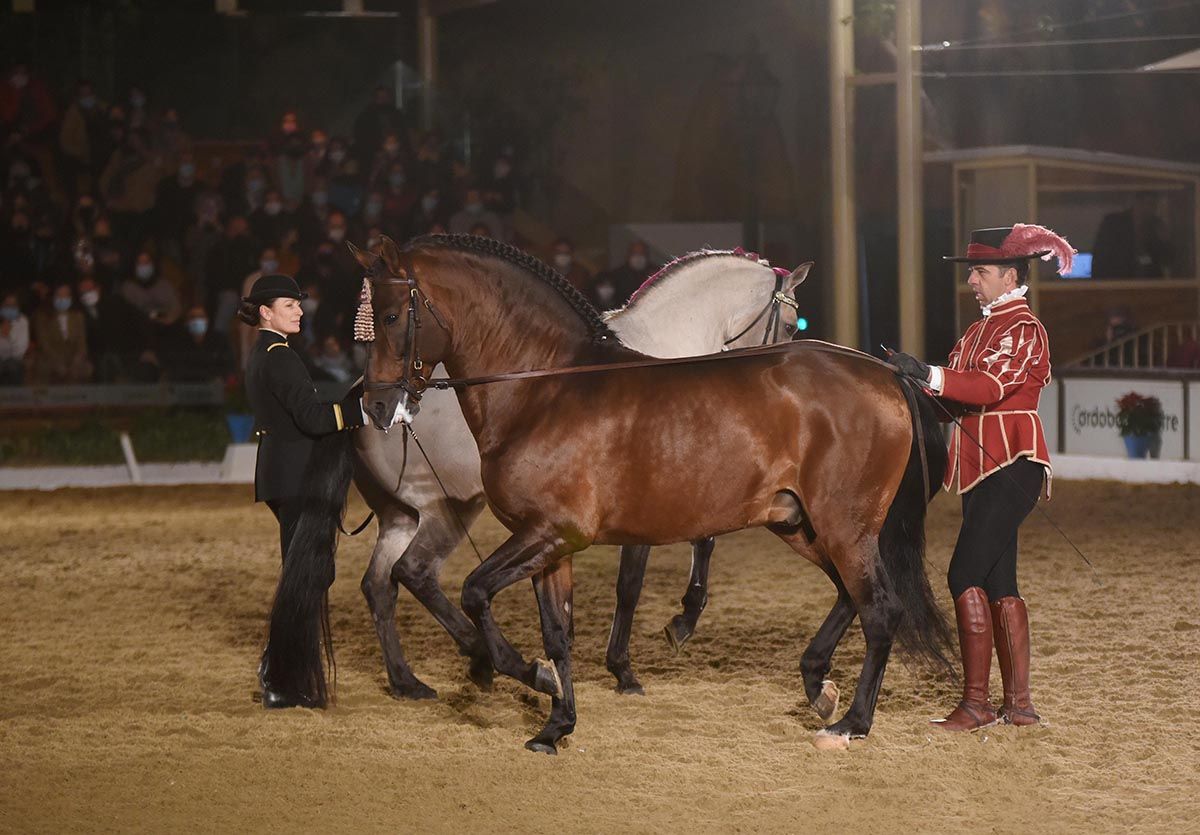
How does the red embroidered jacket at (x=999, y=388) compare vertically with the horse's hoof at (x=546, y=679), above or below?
above

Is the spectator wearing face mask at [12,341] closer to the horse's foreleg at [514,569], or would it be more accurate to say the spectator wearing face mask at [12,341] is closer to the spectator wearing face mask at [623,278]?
the spectator wearing face mask at [623,278]

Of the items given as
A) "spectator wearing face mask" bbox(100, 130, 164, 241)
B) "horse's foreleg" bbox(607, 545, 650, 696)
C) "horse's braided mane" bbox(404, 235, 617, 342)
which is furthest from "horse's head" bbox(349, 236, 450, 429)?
"spectator wearing face mask" bbox(100, 130, 164, 241)

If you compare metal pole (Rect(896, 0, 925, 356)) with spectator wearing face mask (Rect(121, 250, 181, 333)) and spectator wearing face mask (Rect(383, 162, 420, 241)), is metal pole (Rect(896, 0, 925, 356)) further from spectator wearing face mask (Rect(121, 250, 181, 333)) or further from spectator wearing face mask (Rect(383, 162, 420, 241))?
spectator wearing face mask (Rect(121, 250, 181, 333))

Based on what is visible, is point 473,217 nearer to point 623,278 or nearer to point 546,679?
point 623,278

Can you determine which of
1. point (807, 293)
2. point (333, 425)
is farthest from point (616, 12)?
point (333, 425)

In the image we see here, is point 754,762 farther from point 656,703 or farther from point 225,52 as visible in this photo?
point 225,52

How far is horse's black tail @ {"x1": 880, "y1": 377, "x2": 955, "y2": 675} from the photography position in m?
5.10

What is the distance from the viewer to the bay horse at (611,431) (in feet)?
15.8

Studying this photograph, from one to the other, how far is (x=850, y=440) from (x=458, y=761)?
1.67 m

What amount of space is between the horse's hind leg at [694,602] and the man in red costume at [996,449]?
1471mm

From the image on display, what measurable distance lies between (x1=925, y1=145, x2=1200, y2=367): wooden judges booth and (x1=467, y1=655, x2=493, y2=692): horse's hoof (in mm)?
9402

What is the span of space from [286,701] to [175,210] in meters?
10.5

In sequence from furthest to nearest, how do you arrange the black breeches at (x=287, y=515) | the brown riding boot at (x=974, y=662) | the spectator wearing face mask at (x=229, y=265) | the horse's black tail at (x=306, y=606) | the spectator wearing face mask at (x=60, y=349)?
1. the spectator wearing face mask at (x=229, y=265)
2. the spectator wearing face mask at (x=60, y=349)
3. the black breeches at (x=287, y=515)
4. the horse's black tail at (x=306, y=606)
5. the brown riding boot at (x=974, y=662)

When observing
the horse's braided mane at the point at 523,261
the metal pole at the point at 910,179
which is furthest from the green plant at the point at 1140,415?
the horse's braided mane at the point at 523,261
